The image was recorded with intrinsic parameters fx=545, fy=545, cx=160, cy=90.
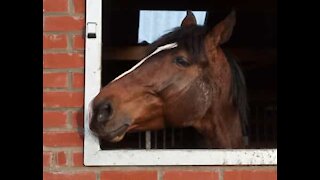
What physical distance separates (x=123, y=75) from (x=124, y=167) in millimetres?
347

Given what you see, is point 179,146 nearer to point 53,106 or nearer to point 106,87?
point 106,87

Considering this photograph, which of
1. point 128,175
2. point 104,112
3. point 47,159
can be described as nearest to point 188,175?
point 128,175

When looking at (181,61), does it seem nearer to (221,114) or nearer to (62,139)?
(221,114)

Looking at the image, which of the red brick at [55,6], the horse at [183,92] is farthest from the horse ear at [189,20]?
the red brick at [55,6]

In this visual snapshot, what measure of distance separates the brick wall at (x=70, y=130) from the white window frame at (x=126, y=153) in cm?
3

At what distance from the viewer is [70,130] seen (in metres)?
2.07

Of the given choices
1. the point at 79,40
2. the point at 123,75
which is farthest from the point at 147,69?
the point at 79,40

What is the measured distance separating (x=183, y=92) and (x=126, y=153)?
0.32 metres

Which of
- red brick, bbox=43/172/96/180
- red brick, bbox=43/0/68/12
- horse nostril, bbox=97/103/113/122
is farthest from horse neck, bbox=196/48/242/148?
red brick, bbox=43/0/68/12

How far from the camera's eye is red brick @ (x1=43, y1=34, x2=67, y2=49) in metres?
2.08

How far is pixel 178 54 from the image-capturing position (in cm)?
209

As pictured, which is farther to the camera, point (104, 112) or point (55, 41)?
point (55, 41)

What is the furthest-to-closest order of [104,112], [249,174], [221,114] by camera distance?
1. [221,114]
2. [249,174]
3. [104,112]

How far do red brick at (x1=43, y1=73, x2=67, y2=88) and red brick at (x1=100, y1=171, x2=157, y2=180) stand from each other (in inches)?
14.6
